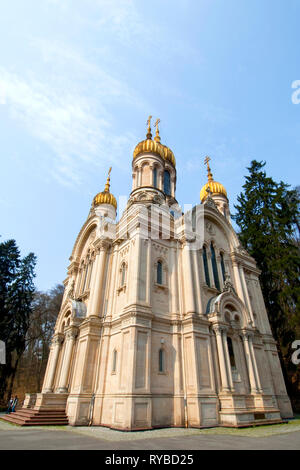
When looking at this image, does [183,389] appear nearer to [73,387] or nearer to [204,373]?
[204,373]

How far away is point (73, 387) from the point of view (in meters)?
14.1

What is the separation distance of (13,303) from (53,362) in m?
10.2

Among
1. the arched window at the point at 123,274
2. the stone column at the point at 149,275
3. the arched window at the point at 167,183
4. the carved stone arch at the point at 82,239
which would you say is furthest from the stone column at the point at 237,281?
the carved stone arch at the point at 82,239

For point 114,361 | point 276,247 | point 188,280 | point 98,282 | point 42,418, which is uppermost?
point 276,247

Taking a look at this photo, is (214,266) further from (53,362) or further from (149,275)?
(53,362)

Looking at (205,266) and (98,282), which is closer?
(98,282)

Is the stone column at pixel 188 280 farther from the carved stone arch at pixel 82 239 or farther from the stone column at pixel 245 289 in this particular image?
the carved stone arch at pixel 82 239

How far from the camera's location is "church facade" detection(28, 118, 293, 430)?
1214 cm

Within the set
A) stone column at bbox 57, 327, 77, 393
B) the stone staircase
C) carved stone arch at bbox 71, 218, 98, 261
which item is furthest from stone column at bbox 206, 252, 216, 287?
the stone staircase

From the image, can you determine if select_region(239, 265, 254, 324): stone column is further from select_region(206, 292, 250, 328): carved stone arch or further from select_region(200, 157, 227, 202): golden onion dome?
select_region(200, 157, 227, 202): golden onion dome

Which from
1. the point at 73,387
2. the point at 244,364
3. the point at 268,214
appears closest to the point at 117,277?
the point at 73,387

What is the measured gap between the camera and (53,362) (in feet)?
60.3

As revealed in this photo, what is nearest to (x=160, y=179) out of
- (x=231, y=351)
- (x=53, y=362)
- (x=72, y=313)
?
(x=72, y=313)

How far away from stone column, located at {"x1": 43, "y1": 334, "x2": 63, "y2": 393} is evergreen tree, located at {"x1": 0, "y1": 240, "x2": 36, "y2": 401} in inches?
295
